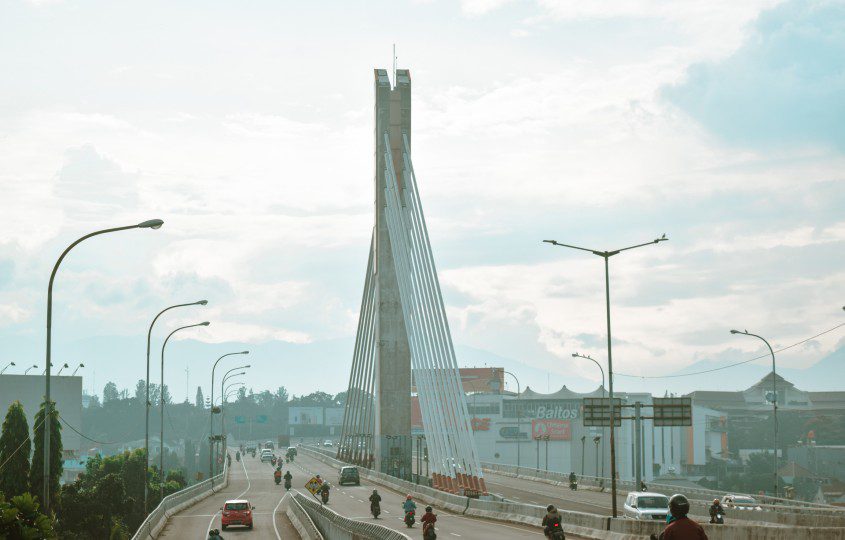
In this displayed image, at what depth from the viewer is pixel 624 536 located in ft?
114

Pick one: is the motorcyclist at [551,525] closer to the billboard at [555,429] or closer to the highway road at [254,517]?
the highway road at [254,517]

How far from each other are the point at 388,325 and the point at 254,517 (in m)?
37.1

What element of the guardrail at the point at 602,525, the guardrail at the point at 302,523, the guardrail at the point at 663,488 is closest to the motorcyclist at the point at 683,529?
the guardrail at the point at 602,525

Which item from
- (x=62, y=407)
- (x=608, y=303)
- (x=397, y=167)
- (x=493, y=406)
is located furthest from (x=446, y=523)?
(x=493, y=406)

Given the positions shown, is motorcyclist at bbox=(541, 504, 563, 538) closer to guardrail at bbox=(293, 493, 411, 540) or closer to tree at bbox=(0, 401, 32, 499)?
guardrail at bbox=(293, 493, 411, 540)

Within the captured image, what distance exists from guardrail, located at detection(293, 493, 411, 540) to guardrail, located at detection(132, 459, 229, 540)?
6.29 meters

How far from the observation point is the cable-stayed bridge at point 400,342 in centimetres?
7294

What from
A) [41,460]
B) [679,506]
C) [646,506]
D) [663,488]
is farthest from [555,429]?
[679,506]

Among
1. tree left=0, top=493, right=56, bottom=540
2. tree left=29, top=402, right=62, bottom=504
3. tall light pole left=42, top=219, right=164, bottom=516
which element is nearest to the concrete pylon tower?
tree left=29, top=402, right=62, bottom=504

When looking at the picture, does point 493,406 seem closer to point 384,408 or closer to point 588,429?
point 588,429

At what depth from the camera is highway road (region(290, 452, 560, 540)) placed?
4091 cm

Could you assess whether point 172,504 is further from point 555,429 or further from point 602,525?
point 555,429

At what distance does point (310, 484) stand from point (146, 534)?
6.44 meters

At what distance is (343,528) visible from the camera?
31.2 m
